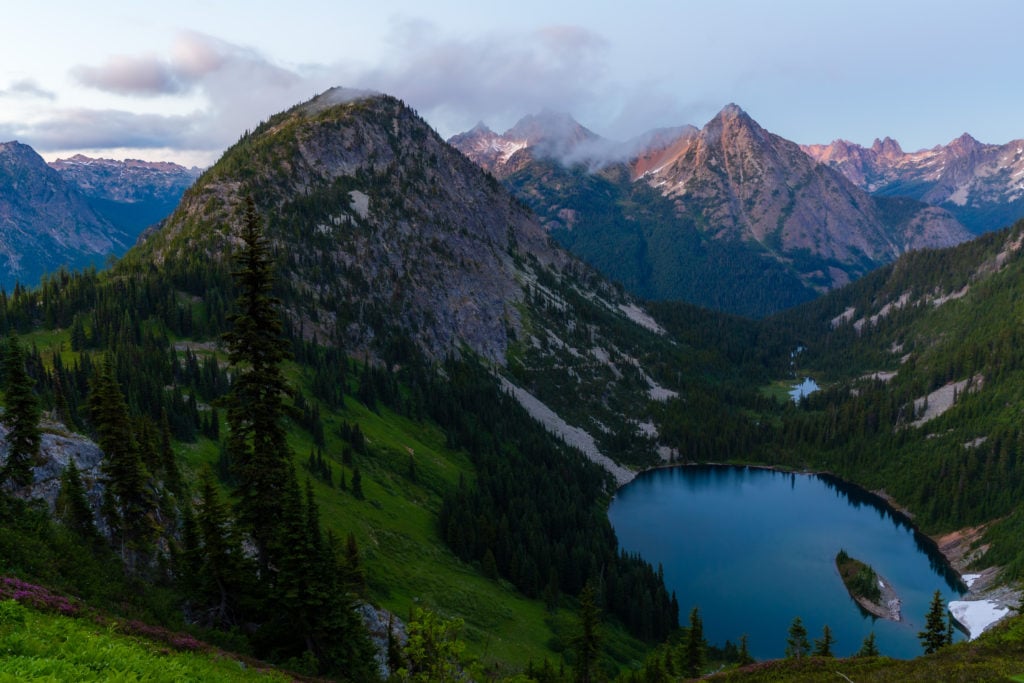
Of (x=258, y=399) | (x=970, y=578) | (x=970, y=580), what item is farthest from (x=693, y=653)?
(x=970, y=578)

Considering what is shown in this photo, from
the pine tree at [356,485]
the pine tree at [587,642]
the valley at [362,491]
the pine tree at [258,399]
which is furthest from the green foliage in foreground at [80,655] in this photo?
the pine tree at [356,485]

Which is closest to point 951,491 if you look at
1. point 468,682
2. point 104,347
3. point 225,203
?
point 468,682

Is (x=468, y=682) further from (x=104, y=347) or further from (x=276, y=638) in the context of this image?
(x=104, y=347)

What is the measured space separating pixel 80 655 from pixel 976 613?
140m

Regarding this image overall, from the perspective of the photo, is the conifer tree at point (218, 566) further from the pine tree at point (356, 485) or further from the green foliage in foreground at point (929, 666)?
the pine tree at point (356, 485)

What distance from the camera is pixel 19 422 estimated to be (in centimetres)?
3391

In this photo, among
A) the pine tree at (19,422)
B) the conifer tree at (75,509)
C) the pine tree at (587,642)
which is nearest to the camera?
the conifer tree at (75,509)

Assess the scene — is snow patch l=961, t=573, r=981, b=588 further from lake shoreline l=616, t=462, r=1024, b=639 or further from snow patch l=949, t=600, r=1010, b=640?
snow patch l=949, t=600, r=1010, b=640

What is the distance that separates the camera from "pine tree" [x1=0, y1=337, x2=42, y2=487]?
33375 millimetres

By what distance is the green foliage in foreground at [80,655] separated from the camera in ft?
59.4

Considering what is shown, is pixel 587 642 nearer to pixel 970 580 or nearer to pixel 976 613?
pixel 976 613

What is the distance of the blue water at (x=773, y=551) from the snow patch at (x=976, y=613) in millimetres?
4108

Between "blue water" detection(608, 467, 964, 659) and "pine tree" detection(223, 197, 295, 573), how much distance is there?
298 feet

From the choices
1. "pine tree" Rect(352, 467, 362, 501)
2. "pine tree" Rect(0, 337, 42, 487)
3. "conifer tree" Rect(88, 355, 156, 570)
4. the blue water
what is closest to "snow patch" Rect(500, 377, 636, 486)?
the blue water
